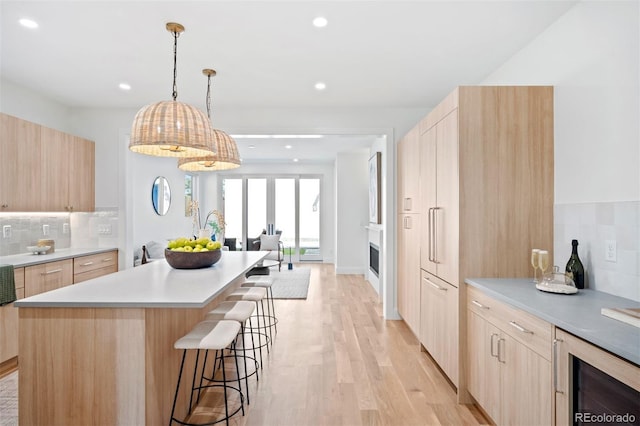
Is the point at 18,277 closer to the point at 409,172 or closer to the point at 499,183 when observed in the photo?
the point at 409,172

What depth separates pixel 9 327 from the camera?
2.91 meters

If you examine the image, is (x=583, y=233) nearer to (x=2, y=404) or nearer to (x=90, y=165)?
(x=2, y=404)

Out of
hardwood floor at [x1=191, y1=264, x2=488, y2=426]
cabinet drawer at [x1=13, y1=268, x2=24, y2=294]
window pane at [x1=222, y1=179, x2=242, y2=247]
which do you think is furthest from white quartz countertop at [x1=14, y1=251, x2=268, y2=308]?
window pane at [x1=222, y1=179, x2=242, y2=247]

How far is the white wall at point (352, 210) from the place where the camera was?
25.4 ft

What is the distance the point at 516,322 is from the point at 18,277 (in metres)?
3.87

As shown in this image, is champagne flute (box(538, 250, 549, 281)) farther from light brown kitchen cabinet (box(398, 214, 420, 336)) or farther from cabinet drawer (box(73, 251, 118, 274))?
cabinet drawer (box(73, 251, 118, 274))

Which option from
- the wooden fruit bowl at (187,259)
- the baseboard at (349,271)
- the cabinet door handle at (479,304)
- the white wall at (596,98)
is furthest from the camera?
the baseboard at (349,271)

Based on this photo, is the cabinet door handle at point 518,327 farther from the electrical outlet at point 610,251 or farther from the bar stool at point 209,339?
the bar stool at point 209,339

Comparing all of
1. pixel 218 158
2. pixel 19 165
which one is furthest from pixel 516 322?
pixel 19 165

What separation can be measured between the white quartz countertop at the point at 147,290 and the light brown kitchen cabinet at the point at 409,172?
6.32 ft

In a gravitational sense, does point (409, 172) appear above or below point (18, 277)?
above

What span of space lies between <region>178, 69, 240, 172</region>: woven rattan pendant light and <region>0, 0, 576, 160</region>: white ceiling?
53 cm

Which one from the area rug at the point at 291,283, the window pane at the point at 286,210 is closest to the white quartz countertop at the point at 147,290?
the area rug at the point at 291,283

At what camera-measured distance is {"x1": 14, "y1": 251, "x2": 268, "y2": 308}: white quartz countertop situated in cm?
177
